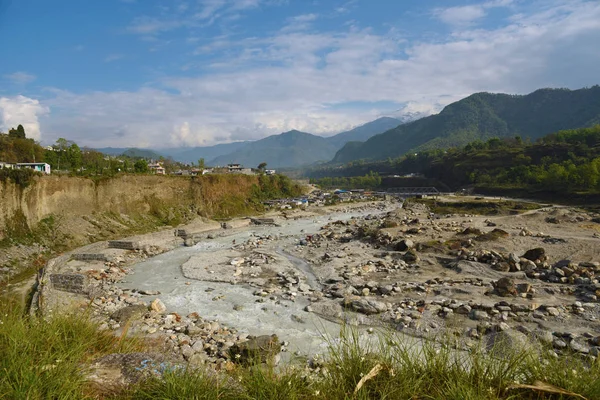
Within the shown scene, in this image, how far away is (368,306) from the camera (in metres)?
17.0

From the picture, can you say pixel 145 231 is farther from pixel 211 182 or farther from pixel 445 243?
pixel 445 243

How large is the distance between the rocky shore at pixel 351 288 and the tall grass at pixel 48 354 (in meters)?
0.66

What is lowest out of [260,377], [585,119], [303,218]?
[303,218]

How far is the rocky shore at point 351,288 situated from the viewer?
13906 mm

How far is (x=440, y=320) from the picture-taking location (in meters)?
15.6

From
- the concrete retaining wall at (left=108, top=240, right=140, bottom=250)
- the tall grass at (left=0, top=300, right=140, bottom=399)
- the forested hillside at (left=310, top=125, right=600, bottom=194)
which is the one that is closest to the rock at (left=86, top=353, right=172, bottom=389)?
the tall grass at (left=0, top=300, right=140, bottom=399)

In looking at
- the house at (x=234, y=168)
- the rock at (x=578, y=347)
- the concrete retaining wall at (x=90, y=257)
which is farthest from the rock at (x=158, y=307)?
the house at (x=234, y=168)

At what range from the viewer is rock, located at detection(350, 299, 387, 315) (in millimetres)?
16766

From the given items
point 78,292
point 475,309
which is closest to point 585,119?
point 475,309

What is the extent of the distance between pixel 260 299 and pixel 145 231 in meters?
29.0

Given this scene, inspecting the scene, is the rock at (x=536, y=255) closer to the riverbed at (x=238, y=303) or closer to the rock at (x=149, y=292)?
the riverbed at (x=238, y=303)

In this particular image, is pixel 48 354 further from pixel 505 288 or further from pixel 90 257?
pixel 90 257

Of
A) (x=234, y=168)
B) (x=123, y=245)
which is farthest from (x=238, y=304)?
(x=234, y=168)

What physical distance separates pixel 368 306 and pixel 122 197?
40397 mm
